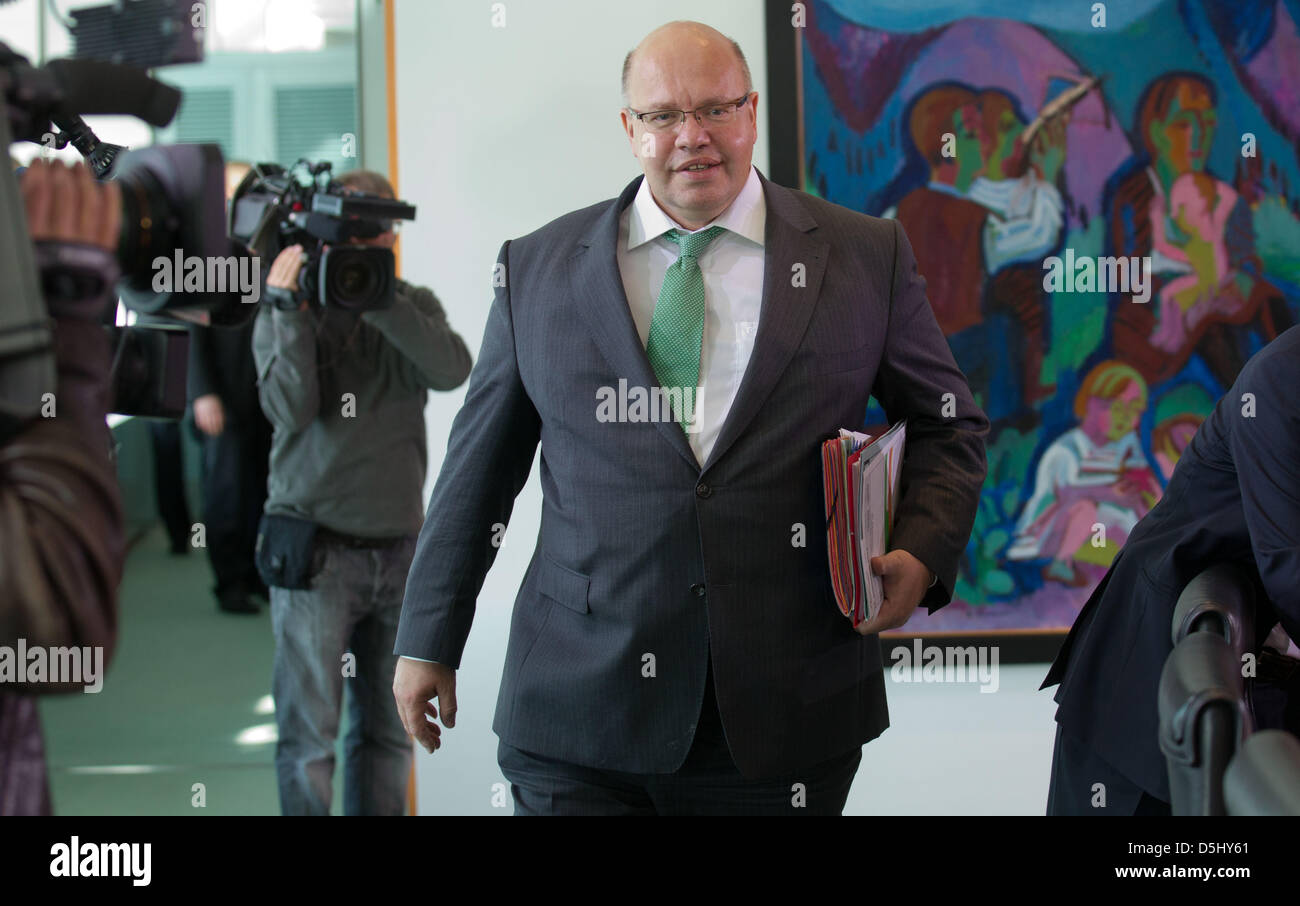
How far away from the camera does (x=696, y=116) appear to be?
1695mm

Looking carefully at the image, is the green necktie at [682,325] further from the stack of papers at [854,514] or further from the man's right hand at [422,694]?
the man's right hand at [422,694]

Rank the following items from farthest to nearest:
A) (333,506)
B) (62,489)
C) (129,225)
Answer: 1. (333,506)
2. (129,225)
3. (62,489)

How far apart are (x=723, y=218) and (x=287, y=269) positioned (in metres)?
1.11

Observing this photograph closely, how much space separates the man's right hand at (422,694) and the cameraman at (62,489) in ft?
2.65

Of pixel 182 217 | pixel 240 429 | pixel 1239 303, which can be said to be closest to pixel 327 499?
pixel 240 429

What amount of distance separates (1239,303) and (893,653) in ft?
4.04

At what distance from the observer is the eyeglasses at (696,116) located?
1701 mm

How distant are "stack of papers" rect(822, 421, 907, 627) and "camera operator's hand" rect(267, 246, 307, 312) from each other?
1.30m

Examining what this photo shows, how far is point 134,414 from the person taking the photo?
118cm

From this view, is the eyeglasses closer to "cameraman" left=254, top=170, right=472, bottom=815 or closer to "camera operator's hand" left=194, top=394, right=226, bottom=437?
"cameraman" left=254, top=170, right=472, bottom=815

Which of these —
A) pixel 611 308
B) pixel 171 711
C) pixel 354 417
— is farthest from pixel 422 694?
pixel 171 711

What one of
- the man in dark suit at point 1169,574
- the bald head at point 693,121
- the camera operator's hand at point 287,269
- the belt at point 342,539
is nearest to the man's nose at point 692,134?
the bald head at point 693,121

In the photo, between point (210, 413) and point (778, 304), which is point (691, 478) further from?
point (210, 413)
